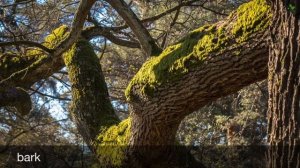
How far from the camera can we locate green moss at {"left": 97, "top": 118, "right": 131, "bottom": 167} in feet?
12.5

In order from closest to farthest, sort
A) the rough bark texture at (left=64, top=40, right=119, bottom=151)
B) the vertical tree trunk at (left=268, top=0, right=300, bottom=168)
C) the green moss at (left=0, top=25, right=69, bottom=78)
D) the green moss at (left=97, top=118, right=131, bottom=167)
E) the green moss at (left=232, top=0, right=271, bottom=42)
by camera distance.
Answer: the vertical tree trunk at (left=268, top=0, right=300, bottom=168) < the green moss at (left=232, top=0, right=271, bottom=42) < the green moss at (left=97, top=118, right=131, bottom=167) < the rough bark texture at (left=64, top=40, right=119, bottom=151) < the green moss at (left=0, top=25, right=69, bottom=78)

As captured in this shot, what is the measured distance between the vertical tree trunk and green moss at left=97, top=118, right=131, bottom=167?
198 centimetres

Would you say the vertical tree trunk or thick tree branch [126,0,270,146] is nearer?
the vertical tree trunk

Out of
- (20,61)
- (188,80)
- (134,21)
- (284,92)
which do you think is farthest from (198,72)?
(20,61)

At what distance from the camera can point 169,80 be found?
9.63 feet

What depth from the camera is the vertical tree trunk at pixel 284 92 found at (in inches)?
74.2

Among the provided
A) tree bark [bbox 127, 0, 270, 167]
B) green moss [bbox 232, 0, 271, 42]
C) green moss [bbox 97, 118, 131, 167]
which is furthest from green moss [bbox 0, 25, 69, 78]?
green moss [bbox 232, 0, 271, 42]

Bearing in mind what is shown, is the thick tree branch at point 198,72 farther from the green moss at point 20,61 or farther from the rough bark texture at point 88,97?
the green moss at point 20,61

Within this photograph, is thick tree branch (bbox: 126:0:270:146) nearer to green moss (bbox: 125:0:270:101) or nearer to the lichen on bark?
green moss (bbox: 125:0:270:101)

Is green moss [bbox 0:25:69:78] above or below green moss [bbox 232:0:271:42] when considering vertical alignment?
above

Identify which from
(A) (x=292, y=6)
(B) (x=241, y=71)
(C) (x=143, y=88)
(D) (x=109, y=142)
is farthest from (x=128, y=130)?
(A) (x=292, y=6)

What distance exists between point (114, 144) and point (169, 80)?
1311 mm

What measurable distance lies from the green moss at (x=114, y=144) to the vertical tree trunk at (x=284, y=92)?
1.98 metres

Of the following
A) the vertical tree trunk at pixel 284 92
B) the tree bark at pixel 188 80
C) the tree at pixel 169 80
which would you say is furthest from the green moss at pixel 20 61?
the vertical tree trunk at pixel 284 92
